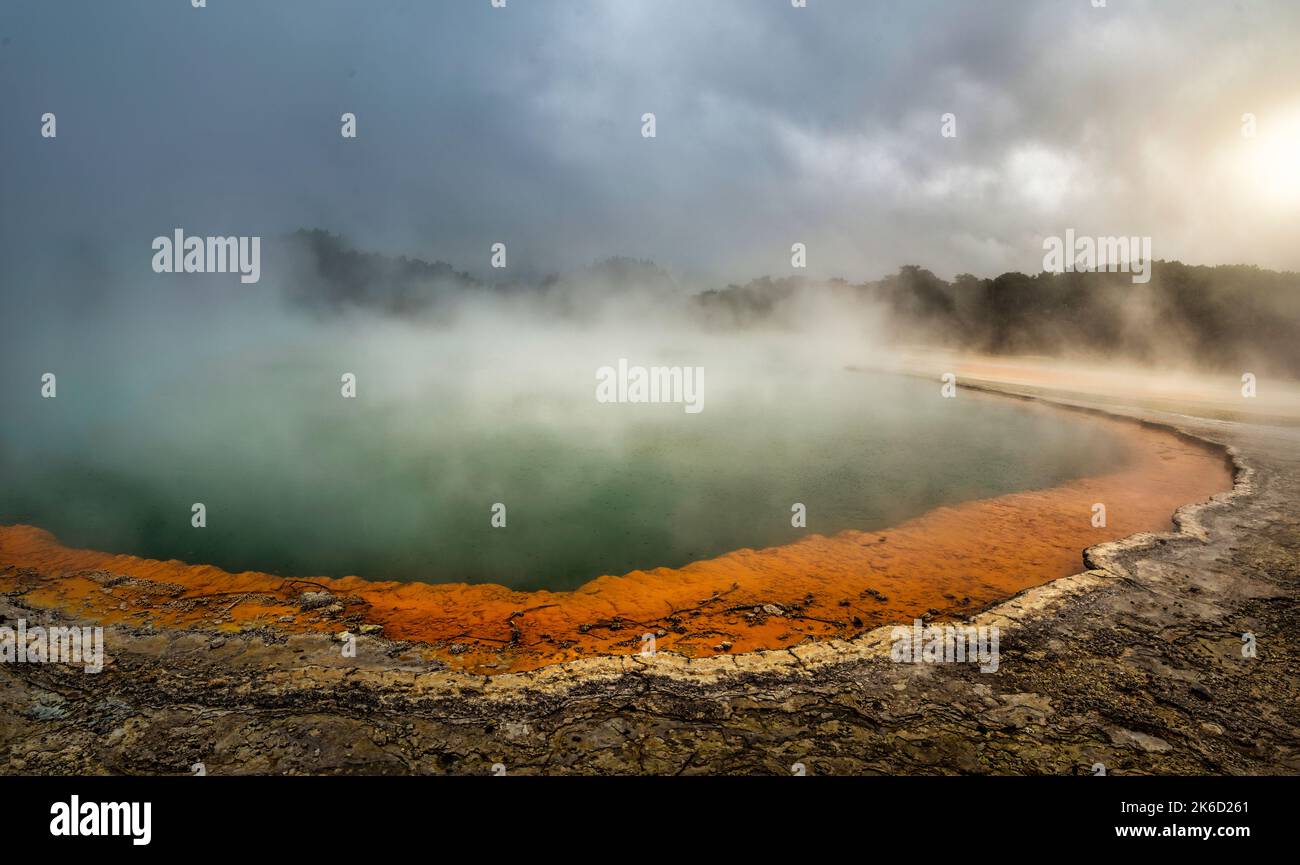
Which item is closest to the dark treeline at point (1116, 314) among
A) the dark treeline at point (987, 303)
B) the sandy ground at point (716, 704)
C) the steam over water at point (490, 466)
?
the dark treeline at point (987, 303)

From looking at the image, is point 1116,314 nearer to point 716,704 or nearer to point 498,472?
point 498,472

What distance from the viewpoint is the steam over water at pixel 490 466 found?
23.3 feet

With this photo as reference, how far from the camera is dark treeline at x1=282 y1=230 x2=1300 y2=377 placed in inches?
1024

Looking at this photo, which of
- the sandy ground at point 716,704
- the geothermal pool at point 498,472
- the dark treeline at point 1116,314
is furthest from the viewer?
the dark treeline at point 1116,314

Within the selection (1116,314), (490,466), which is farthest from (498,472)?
(1116,314)

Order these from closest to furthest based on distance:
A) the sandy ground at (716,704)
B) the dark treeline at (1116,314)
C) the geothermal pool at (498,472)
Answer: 1. the sandy ground at (716,704)
2. the geothermal pool at (498,472)
3. the dark treeline at (1116,314)

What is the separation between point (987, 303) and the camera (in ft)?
126

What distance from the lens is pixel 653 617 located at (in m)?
5.21

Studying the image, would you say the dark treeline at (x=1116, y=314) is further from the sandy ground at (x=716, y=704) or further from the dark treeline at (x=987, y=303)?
Result: the sandy ground at (x=716, y=704)

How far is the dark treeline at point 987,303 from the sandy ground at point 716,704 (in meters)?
31.4

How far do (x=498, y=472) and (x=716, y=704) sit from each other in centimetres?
724
